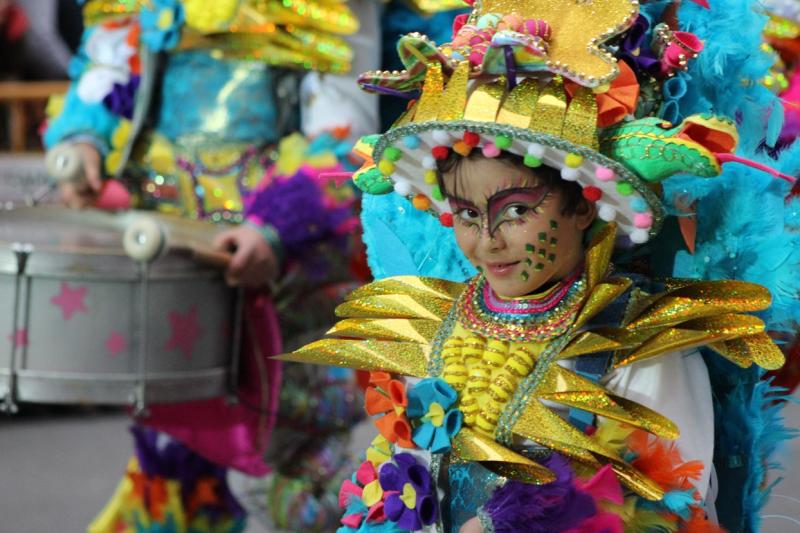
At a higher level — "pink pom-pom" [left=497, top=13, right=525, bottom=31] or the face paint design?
"pink pom-pom" [left=497, top=13, right=525, bottom=31]

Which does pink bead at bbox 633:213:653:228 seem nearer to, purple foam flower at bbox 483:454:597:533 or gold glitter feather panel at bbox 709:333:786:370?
gold glitter feather panel at bbox 709:333:786:370

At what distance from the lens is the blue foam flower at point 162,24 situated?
137 inches

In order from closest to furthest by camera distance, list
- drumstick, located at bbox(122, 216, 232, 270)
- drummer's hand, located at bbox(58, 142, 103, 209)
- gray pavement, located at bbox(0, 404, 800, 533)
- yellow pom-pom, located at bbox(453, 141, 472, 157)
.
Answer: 1. yellow pom-pom, located at bbox(453, 141, 472, 157)
2. drumstick, located at bbox(122, 216, 232, 270)
3. drummer's hand, located at bbox(58, 142, 103, 209)
4. gray pavement, located at bbox(0, 404, 800, 533)

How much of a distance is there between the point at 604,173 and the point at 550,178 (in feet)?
0.38

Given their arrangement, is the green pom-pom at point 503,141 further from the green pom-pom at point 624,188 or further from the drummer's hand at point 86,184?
the drummer's hand at point 86,184

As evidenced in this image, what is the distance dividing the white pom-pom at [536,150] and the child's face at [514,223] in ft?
0.24

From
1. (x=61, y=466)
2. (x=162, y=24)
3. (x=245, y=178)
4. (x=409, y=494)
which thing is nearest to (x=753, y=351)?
(x=409, y=494)

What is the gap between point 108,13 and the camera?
3.73 meters

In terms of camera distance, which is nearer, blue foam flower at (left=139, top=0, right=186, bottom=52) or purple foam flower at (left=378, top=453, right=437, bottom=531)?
purple foam flower at (left=378, top=453, right=437, bottom=531)

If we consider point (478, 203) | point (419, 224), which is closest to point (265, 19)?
point (419, 224)

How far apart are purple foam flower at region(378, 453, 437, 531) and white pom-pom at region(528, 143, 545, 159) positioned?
19.3 inches

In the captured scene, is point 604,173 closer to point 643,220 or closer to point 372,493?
point 643,220

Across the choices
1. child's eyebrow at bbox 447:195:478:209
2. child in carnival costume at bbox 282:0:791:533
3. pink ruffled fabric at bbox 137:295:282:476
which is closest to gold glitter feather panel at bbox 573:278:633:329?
child in carnival costume at bbox 282:0:791:533

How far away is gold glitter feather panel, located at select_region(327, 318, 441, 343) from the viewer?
2154 millimetres
